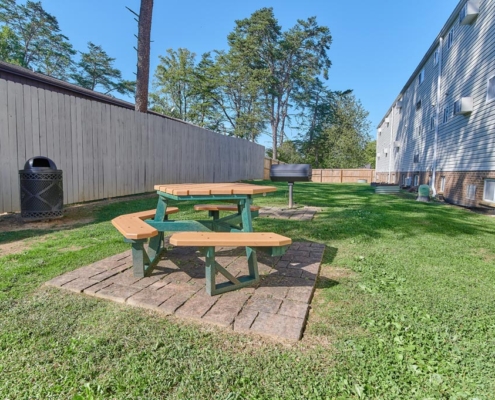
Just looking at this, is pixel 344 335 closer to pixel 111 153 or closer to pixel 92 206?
pixel 92 206

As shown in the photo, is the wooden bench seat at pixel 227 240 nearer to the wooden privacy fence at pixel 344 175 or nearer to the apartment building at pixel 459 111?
the apartment building at pixel 459 111

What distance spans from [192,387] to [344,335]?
911 mm

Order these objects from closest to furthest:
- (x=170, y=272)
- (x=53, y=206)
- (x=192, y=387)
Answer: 1. (x=192, y=387)
2. (x=170, y=272)
3. (x=53, y=206)

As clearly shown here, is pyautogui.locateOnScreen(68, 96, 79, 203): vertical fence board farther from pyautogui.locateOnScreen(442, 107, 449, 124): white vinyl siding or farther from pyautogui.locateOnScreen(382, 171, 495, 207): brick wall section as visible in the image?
pyautogui.locateOnScreen(442, 107, 449, 124): white vinyl siding

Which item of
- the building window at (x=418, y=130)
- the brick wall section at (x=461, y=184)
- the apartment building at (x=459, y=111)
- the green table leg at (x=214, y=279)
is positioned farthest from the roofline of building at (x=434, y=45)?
the green table leg at (x=214, y=279)

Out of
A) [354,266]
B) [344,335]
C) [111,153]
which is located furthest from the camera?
[111,153]

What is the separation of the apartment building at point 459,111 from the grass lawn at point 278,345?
6305mm

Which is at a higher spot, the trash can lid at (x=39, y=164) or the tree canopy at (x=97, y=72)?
the tree canopy at (x=97, y=72)

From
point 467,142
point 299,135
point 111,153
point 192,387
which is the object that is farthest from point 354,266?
point 299,135

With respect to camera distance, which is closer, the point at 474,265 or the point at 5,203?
the point at 474,265

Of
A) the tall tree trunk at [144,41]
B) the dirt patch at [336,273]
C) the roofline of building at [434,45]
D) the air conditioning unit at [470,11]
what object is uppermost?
the roofline of building at [434,45]

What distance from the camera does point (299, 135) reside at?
3306 cm

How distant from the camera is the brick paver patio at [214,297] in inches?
73.4

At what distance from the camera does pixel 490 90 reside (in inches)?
286
